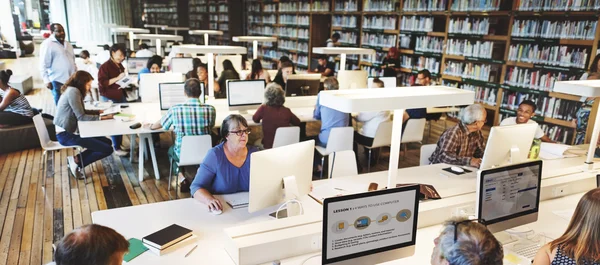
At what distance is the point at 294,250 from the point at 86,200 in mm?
2671

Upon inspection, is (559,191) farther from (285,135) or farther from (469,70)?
(469,70)

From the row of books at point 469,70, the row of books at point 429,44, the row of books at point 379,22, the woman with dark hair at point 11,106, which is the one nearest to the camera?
the woman with dark hair at point 11,106

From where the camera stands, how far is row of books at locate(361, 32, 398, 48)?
325 inches

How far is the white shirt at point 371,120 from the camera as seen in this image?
4.59m

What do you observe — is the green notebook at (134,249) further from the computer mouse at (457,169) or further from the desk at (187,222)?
the computer mouse at (457,169)

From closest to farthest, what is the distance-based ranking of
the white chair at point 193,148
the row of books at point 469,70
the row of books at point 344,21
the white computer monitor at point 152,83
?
1. the white chair at point 193,148
2. the white computer monitor at point 152,83
3. the row of books at point 469,70
4. the row of books at point 344,21

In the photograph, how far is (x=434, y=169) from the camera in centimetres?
316

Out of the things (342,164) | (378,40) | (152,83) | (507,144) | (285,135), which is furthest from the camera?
(378,40)

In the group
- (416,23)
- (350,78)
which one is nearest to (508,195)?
(350,78)

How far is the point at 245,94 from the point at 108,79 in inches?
73.5

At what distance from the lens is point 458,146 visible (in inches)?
128

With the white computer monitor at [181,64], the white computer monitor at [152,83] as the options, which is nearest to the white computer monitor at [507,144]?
the white computer monitor at [152,83]

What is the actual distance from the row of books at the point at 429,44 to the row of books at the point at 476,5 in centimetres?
63

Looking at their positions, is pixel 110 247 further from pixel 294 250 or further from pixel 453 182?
pixel 453 182
